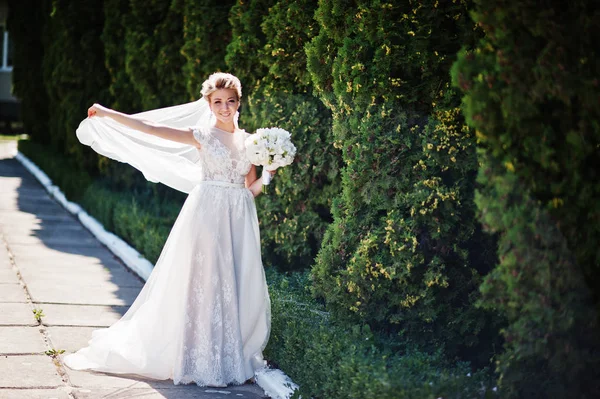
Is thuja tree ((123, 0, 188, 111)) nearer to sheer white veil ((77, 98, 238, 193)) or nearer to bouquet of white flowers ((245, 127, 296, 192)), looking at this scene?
sheer white veil ((77, 98, 238, 193))

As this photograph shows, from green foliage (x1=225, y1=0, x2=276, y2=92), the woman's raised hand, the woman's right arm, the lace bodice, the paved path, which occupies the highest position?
green foliage (x1=225, y1=0, x2=276, y2=92)

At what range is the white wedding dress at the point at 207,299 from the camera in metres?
5.58

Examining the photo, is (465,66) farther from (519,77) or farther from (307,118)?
(307,118)

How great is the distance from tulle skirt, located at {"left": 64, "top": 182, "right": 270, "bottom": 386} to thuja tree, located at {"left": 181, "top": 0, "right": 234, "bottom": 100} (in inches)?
141

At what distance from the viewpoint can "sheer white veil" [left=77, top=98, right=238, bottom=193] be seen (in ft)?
22.2

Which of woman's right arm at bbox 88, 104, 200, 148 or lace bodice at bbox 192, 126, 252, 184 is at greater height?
woman's right arm at bbox 88, 104, 200, 148

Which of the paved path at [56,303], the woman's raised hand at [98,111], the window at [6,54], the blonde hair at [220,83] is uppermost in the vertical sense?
the window at [6,54]

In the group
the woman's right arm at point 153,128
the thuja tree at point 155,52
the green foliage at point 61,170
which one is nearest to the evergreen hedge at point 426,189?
the woman's right arm at point 153,128

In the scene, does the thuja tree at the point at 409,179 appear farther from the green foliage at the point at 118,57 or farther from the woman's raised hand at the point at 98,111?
the green foliage at the point at 118,57

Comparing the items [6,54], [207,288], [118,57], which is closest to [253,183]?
[207,288]

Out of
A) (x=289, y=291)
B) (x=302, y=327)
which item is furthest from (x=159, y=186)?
(x=302, y=327)

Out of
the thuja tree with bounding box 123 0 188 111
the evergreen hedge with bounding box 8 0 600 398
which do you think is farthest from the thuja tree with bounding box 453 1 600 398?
the thuja tree with bounding box 123 0 188 111

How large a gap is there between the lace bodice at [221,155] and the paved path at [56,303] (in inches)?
59.9

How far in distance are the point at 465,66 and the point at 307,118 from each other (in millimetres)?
2878
